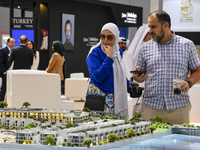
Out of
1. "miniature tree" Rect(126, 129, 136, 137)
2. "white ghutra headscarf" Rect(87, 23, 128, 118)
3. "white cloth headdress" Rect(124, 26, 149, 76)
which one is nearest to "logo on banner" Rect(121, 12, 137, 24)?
"white cloth headdress" Rect(124, 26, 149, 76)

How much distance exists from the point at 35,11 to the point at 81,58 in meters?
3.15

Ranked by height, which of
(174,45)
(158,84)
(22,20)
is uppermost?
(22,20)

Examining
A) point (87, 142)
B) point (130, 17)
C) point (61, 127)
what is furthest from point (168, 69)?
point (130, 17)

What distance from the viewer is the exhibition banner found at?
8.65 meters

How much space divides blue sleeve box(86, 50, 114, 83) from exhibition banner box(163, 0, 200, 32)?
550cm

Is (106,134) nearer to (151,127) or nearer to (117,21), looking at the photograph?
(151,127)

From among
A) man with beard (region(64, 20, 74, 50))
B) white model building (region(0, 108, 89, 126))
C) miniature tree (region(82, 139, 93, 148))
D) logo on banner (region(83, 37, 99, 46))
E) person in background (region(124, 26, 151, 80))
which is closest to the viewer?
miniature tree (region(82, 139, 93, 148))

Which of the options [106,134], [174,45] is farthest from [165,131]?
[174,45]

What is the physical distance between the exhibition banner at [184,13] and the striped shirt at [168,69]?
5.38 meters

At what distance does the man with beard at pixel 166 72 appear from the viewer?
131 inches

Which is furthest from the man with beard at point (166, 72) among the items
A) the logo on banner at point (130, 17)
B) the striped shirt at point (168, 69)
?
the logo on banner at point (130, 17)

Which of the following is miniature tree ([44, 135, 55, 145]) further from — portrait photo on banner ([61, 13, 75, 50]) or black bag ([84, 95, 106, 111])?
portrait photo on banner ([61, 13, 75, 50])

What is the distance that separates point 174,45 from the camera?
3.40 m

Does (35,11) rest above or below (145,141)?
above
